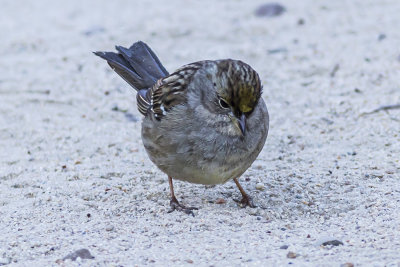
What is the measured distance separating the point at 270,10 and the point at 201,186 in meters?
5.04

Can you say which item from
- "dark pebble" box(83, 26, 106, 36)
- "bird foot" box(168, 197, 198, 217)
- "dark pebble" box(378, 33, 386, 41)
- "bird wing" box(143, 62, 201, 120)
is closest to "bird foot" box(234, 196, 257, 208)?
"bird foot" box(168, 197, 198, 217)

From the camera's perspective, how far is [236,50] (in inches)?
361

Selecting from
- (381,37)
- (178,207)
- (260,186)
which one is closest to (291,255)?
(178,207)

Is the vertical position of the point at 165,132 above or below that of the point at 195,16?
below

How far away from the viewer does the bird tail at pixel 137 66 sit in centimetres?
627

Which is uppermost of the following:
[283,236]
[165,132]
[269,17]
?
[269,17]

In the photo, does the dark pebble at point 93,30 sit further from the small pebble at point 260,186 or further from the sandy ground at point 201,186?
the small pebble at point 260,186

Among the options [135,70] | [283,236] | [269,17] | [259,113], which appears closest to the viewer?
[283,236]

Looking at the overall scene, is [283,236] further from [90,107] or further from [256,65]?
[256,65]

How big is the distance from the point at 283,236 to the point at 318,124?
253 cm

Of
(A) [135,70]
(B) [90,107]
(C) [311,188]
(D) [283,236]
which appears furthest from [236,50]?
(D) [283,236]

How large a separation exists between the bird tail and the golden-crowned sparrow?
0.79 meters

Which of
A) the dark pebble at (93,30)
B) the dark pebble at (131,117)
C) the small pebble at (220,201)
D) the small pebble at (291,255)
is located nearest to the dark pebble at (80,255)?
the small pebble at (291,255)

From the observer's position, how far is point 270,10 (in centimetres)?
1043
